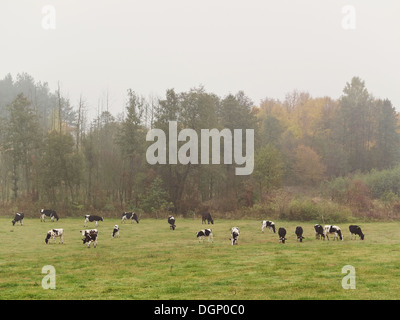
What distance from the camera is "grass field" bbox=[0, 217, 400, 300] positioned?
13148 mm

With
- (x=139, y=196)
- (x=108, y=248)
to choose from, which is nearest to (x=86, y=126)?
(x=139, y=196)

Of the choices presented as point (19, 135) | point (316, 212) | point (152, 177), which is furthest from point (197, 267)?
point (19, 135)

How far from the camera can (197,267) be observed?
18.0m

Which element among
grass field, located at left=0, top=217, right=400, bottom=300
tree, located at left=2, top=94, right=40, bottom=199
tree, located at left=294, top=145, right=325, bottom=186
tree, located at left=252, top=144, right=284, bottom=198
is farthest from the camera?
tree, located at left=294, top=145, right=325, bottom=186

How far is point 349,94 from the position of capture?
88.6m

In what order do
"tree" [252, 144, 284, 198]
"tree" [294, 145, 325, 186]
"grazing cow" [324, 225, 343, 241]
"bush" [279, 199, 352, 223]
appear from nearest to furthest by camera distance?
"grazing cow" [324, 225, 343, 241] → "bush" [279, 199, 352, 223] → "tree" [252, 144, 284, 198] → "tree" [294, 145, 325, 186]

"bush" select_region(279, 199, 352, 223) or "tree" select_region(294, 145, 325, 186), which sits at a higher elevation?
"tree" select_region(294, 145, 325, 186)

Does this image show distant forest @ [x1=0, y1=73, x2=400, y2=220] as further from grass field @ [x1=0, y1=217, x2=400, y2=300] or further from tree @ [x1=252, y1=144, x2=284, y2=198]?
grass field @ [x1=0, y1=217, x2=400, y2=300]

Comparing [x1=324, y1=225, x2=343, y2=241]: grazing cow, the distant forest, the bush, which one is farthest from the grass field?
the distant forest

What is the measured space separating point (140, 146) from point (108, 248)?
3230cm

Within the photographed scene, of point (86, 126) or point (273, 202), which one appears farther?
point (86, 126)

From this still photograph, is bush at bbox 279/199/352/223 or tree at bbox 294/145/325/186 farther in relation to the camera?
tree at bbox 294/145/325/186

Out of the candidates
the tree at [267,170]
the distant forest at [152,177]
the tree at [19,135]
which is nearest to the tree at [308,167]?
the distant forest at [152,177]
